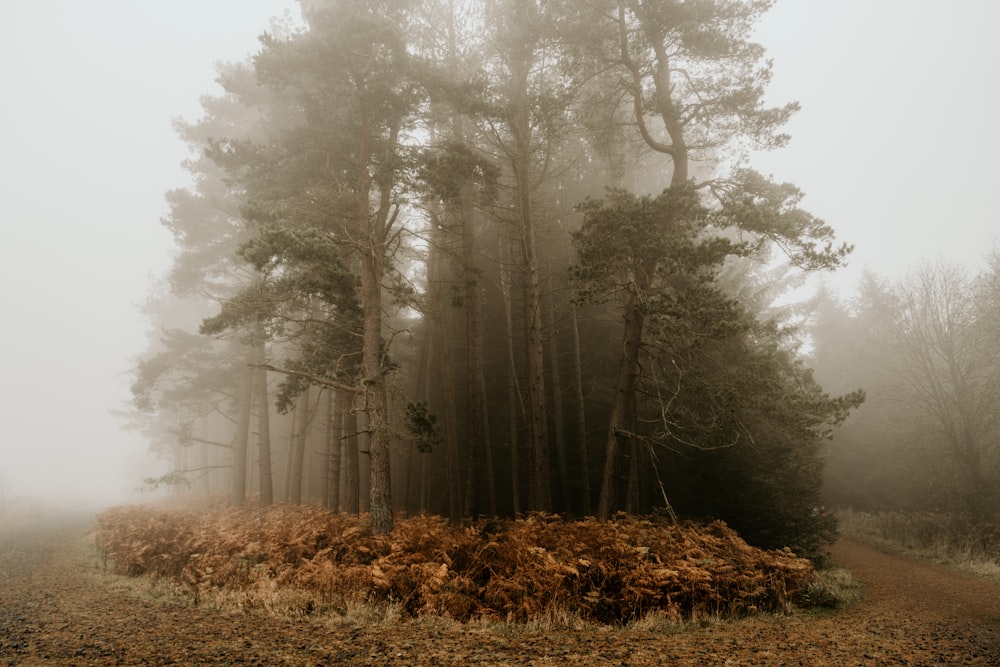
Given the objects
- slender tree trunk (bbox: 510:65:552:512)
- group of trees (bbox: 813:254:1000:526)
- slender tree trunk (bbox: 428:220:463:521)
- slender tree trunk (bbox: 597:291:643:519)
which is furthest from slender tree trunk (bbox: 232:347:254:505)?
group of trees (bbox: 813:254:1000:526)

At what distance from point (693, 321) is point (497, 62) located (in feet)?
34.6

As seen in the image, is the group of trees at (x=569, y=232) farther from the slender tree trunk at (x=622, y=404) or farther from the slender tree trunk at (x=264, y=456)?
the slender tree trunk at (x=264, y=456)

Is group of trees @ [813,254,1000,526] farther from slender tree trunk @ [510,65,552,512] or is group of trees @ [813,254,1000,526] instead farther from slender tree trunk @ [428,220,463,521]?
slender tree trunk @ [428,220,463,521]

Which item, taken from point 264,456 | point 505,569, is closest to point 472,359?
point 505,569

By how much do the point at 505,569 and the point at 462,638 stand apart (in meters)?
2.05

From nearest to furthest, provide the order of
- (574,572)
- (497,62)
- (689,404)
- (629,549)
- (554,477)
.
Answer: (574,572), (629,549), (689,404), (497,62), (554,477)

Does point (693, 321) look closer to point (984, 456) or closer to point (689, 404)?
point (689, 404)

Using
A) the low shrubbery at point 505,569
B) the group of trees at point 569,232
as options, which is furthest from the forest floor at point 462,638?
the group of trees at point 569,232

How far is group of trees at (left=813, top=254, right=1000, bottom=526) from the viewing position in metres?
16.3

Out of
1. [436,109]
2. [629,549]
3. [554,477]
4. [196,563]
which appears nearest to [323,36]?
[436,109]

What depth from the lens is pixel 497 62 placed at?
51.1 feet

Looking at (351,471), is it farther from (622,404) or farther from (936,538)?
(936,538)

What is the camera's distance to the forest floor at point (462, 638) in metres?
5.37

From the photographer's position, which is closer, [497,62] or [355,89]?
[355,89]
